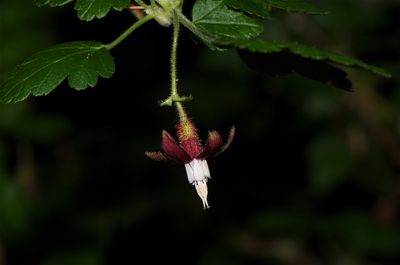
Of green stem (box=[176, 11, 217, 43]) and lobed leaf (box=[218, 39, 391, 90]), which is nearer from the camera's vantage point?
lobed leaf (box=[218, 39, 391, 90])

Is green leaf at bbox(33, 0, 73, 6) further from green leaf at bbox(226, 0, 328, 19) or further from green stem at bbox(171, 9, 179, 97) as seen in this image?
green leaf at bbox(226, 0, 328, 19)

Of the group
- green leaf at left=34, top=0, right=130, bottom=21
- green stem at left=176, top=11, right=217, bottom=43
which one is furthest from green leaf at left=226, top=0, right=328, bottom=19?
green leaf at left=34, top=0, right=130, bottom=21

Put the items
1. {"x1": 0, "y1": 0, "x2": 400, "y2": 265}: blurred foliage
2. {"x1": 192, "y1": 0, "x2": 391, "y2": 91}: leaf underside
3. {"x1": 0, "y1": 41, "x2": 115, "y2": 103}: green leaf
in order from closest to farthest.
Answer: {"x1": 192, "y1": 0, "x2": 391, "y2": 91}: leaf underside
{"x1": 0, "y1": 41, "x2": 115, "y2": 103}: green leaf
{"x1": 0, "y1": 0, "x2": 400, "y2": 265}: blurred foliage

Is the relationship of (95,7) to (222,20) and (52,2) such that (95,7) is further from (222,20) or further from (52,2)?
(222,20)

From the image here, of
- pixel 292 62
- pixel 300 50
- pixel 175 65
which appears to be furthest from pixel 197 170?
pixel 300 50

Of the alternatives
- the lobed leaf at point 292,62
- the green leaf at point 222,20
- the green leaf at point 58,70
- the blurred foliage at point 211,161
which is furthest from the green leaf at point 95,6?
the blurred foliage at point 211,161

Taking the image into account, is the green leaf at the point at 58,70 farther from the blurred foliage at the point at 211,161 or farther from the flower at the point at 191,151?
the blurred foliage at the point at 211,161

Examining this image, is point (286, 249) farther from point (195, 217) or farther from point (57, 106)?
point (57, 106)

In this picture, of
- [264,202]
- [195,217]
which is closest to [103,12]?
[195,217]
